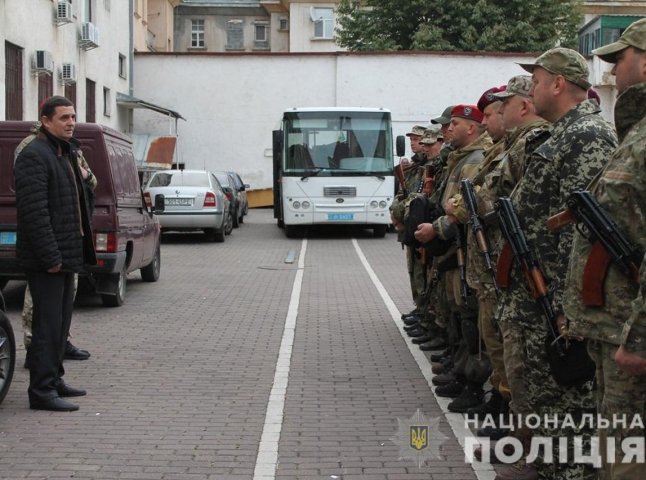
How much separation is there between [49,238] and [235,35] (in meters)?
65.2

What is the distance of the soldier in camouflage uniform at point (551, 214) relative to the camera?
15.1ft

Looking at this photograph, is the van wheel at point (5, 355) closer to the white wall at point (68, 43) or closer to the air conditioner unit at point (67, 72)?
the white wall at point (68, 43)

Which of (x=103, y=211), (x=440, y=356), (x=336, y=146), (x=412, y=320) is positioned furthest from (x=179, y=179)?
(x=440, y=356)

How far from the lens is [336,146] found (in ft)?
77.7

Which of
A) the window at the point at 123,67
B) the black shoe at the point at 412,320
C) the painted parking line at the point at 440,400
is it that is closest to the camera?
the painted parking line at the point at 440,400

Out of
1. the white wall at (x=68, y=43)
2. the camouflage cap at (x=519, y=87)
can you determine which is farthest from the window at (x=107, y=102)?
the camouflage cap at (x=519, y=87)

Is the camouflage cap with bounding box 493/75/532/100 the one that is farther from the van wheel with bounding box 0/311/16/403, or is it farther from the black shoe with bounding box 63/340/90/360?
the black shoe with bounding box 63/340/90/360

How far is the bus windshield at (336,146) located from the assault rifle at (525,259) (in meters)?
18.7

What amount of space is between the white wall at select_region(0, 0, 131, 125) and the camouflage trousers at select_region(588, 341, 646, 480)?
2065 cm

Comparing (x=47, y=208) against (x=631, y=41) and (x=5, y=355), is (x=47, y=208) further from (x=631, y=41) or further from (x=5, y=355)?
(x=631, y=41)

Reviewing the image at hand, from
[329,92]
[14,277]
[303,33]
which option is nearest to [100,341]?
[14,277]

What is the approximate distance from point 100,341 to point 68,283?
2.81 meters

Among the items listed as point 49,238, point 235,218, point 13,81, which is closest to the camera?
point 49,238

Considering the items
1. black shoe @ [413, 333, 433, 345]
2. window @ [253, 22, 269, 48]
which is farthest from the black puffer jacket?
window @ [253, 22, 269, 48]
